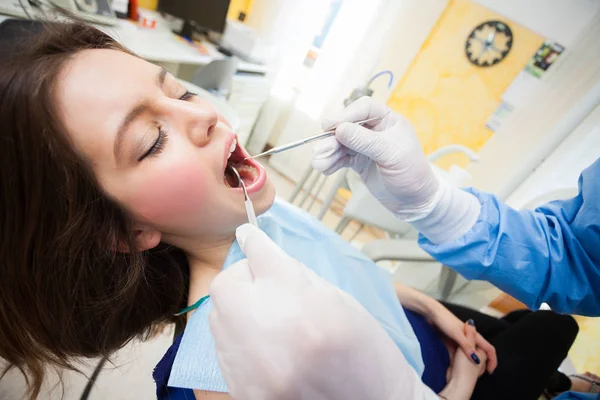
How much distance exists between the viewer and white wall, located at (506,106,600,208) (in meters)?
1.41

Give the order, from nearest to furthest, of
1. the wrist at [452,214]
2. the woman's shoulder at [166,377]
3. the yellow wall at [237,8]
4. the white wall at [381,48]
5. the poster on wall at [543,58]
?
the woman's shoulder at [166,377], the wrist at [452,214], the poster on wall at [543,58], the white wall at [381,48], the yellow wall at [237,8]

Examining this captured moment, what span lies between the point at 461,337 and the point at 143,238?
1.10m

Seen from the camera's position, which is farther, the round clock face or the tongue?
the round clock face

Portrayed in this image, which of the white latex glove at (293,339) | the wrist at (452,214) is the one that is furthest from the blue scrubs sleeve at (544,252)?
the white latex glove at (293,339)

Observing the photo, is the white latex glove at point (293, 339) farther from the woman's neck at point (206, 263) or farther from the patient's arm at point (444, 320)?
the patient's arm at point (444, 320)

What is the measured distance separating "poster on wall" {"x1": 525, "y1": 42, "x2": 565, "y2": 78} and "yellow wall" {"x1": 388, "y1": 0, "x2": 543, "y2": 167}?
45mm

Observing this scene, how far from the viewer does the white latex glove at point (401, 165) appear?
925 millimetres

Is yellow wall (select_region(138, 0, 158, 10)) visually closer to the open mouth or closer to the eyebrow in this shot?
the open mouth

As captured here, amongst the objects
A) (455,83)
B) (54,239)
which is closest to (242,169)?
(54,239)

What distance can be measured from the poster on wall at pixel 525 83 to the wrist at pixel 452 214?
6.86 ft

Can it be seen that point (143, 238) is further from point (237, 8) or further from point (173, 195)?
point (237, 8)

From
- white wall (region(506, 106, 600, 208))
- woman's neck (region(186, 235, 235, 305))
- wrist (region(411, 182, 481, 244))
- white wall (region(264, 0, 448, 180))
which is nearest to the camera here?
woman's neck (region(186, 235, 235, 305))

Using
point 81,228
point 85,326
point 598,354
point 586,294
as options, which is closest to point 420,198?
point 586,294

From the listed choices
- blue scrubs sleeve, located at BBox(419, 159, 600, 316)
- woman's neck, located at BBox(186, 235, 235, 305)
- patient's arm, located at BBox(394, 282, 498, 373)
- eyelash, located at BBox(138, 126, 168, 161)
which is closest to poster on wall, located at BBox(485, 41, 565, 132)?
blue scrubs sleeve, located at BBox(419, 159, 600, 316)
